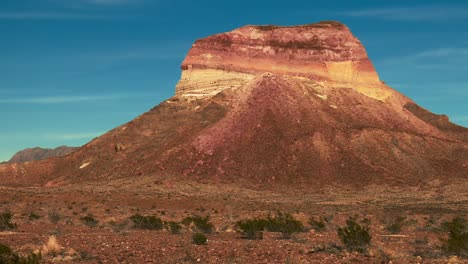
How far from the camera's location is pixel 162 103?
307ft

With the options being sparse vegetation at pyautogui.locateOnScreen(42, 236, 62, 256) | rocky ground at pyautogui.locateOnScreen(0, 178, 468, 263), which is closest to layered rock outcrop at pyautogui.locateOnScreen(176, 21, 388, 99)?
rocky ground at pyautogui.locateOnScreen(0, 178, 468, 263)

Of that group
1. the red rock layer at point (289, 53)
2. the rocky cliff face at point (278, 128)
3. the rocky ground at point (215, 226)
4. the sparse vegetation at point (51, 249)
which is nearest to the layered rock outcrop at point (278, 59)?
the red rock layer at point (289, 53)

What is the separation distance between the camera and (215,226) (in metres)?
30.5

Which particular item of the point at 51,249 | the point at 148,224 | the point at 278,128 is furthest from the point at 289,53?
the point at 51,249

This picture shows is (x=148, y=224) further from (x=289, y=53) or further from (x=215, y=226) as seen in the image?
(x=289, y=53)

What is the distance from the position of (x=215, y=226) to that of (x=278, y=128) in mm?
48620

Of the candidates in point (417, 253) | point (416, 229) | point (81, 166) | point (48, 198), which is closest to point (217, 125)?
point (81, 166)

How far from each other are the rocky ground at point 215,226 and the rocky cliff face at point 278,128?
4.86 meters

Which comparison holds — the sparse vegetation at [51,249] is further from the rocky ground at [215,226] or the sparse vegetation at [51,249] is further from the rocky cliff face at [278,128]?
the rocky cliff face at [278,128]

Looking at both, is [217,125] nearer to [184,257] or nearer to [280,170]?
[280,170]

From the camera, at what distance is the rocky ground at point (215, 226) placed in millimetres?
16891

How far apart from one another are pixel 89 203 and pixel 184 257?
99.4 feet

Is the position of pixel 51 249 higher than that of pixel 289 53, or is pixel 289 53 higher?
pixel 289 53

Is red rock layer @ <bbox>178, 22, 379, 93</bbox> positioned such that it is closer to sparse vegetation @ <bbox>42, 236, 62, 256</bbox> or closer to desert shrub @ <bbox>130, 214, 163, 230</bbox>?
desert shrub @ <bbox>130, 214, 163, 230</bbox>
